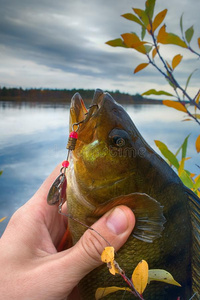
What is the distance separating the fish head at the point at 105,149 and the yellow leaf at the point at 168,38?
309mm

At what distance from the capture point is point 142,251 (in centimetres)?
100

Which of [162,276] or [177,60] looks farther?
[177,60]

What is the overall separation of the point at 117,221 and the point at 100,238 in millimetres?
99

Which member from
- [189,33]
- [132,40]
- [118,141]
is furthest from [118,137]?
[189,33]

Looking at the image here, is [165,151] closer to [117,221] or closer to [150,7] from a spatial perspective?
[117,221]

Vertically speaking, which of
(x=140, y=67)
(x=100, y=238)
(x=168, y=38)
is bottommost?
(x=100, y=238)

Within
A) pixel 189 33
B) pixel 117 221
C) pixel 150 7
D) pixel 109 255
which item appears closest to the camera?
pixel 109 255

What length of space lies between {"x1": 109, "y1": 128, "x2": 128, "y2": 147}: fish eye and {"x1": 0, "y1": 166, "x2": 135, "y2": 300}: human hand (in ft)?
0.67

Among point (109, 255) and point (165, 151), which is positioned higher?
point (165, 151)

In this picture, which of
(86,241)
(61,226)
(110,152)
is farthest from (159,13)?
(61,226)

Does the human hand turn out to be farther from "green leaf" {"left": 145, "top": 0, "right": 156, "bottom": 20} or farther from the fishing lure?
"green leaf" {"left": 145, "top": 0, "right": 156, "bottom": 20}

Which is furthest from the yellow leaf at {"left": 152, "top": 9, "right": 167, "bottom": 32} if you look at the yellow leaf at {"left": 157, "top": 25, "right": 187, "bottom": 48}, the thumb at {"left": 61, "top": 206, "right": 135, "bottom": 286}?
the thumb at {"left": 61, "top": 206, "right": 135, "bottom": 286}

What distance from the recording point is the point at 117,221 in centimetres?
92

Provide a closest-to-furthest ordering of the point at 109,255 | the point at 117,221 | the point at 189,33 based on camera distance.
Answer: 1. the point at 109,255
2. the point at 117,221
3. the point at 189,33
